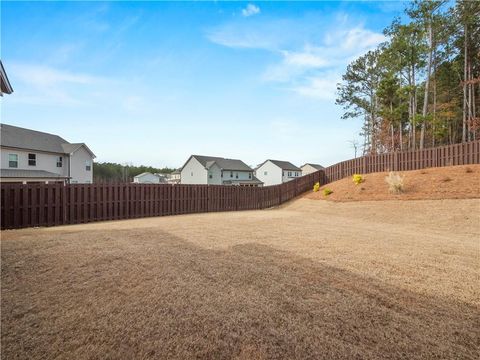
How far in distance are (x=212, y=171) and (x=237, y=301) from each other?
36923mm

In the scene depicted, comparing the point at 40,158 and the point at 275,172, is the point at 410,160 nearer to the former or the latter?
the point at 40,158

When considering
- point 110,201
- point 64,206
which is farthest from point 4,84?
point 110,201

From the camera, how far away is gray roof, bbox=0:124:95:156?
20.4 metres

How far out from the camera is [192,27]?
9.98 meters

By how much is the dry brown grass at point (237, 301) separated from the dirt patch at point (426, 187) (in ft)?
26.7

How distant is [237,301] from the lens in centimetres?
272

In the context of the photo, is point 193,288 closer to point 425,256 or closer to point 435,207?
point 425,256

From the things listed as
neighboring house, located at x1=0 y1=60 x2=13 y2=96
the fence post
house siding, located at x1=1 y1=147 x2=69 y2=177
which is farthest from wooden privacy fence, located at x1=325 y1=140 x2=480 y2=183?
house siding, located at x1=1 y1=147 x2=69 y2=177

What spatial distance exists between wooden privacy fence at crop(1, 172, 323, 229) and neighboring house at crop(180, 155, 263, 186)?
21.8 m

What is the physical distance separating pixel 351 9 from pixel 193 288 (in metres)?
12.5

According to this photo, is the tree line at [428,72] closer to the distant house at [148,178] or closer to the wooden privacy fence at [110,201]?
the wooden privacy fence at [110,201]

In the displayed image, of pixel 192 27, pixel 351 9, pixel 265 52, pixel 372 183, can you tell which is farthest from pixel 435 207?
pixel 192 27

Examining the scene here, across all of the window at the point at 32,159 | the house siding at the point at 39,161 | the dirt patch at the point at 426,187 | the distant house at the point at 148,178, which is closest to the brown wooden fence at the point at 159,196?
the dirt patch at the point at 426,187

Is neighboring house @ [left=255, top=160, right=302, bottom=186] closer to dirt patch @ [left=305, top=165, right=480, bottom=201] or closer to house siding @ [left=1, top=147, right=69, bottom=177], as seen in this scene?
dirt patch @ [left=305, top=165, right=480, bottom=201]
